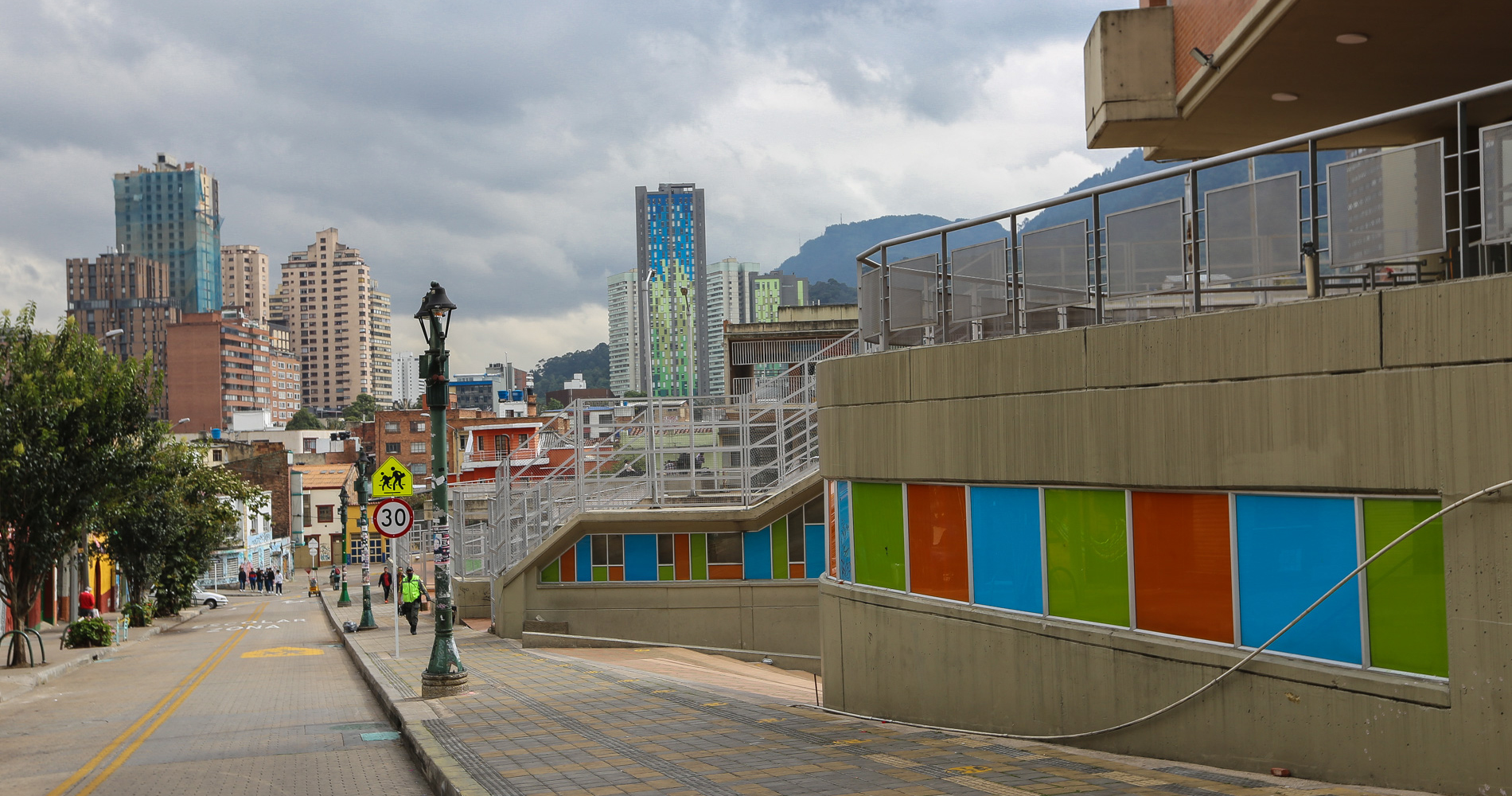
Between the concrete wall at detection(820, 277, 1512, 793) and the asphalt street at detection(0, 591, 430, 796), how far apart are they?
5.37m

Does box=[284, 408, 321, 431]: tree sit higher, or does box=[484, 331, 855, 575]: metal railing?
box=[284, 408, 321, 431]: tree

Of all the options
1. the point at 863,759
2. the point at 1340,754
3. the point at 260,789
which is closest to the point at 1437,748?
the point at 1340,754

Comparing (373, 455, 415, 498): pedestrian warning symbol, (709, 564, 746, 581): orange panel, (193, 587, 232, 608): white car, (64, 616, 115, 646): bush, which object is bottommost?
(193, 587, 232, 608): white car

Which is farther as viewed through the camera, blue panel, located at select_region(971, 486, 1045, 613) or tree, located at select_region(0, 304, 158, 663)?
tree, located at select_region(0, 304, 158, 663)

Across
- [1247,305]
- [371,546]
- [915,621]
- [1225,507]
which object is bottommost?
[371,546]

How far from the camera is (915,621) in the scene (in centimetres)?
1197

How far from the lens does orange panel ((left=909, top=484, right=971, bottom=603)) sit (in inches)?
447

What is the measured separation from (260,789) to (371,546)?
4121 inches

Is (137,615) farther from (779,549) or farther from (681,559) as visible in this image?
(779,549)

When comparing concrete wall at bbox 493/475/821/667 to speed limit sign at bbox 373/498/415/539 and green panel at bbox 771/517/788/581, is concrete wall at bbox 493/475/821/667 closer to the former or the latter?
green panel at bbox 771/517/788/581

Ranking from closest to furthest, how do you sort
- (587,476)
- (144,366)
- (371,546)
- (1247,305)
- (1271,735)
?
(1271,735) < (1247,305) < (587,476) < (144,366) < (371,546)

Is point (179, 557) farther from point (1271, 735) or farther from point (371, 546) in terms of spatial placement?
point (371, 546)

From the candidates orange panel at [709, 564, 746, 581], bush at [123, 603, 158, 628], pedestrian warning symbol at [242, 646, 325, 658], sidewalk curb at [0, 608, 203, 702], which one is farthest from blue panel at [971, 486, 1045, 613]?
bush at [123, 603, 158, 628]

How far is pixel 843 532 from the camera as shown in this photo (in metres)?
13.6
